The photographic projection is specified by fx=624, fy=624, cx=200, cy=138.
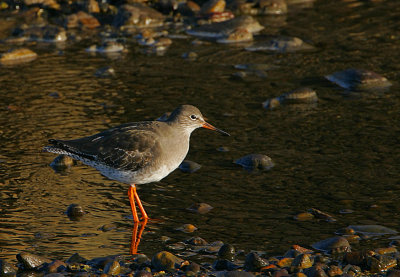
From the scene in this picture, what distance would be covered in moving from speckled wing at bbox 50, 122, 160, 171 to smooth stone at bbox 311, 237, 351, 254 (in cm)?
291

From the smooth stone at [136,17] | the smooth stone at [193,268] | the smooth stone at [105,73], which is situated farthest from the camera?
the smooth stone at [136,17]

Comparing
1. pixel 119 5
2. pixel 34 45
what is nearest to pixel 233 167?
pixel 34 45

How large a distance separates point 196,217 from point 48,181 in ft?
9.33

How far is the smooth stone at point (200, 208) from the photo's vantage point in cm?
945

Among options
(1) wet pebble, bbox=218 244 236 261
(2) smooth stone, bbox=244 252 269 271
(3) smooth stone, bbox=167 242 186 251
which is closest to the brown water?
(3) smooth stone, bbox=167 242 186 251

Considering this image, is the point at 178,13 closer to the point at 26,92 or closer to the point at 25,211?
the point at 26,92

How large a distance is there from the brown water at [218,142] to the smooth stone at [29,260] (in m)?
→ 0.42

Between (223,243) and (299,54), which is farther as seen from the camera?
(299,54)

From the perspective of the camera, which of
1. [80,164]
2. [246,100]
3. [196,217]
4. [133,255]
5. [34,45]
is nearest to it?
[133,255]

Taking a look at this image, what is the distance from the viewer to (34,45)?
18.3 meters

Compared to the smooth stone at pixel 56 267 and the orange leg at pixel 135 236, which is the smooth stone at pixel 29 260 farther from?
the orange leg at pixel 135 236

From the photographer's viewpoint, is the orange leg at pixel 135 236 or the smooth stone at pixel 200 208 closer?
the orange leg at pixel 135 236

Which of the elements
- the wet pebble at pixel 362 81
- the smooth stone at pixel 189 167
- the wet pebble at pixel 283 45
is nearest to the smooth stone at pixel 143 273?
the smooth stone at pixel 189 167

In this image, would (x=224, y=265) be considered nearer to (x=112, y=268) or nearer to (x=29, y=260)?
(x=112, y=268)
